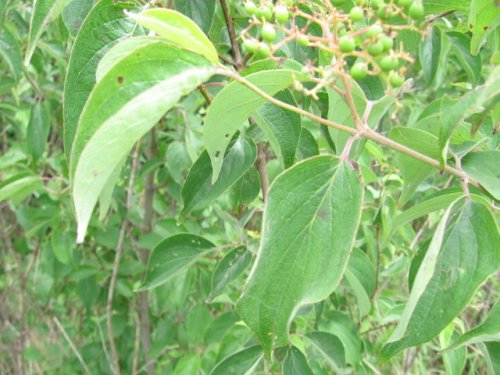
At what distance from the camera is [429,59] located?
1.18 metres

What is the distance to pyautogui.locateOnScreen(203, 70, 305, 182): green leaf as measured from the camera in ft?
2.01

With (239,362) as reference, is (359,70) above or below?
above

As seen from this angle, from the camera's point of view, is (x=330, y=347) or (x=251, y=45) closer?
(x=251, y=45)

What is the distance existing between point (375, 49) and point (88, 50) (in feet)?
1.09

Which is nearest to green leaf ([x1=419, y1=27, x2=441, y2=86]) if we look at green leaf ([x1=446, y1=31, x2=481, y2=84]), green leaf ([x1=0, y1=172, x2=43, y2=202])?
green leaf ([x1=446, y1=31, x2=481, y2=84])

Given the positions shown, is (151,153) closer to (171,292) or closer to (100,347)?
(171,292)

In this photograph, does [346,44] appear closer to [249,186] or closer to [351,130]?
[351,130]

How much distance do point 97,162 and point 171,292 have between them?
1.11m

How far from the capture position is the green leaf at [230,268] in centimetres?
105

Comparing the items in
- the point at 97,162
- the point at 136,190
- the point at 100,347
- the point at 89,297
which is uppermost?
the point at 97,162

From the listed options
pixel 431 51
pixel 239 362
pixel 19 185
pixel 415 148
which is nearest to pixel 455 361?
pixel 239 362

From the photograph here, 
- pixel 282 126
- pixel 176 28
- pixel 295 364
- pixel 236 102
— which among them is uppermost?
pixel 176 28

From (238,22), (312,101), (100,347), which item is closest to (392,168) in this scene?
(312,101)

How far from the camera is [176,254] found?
1.16m
